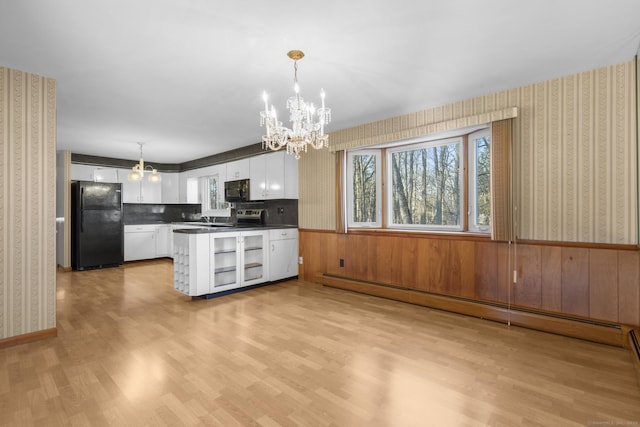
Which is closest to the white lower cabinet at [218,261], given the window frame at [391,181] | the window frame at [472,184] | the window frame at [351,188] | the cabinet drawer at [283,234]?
the cabinet drawer at [283,234]

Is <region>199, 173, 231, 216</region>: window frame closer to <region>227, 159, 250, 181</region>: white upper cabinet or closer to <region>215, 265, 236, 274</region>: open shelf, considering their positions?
<region>227, 159, 250, 181</region>: white upper cabinet

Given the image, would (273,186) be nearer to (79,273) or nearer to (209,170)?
(209,170)

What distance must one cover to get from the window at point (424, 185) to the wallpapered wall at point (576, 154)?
426 mm

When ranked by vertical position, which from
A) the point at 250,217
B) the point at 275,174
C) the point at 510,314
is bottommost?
the point at 510,314

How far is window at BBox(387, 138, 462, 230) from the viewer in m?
3.90

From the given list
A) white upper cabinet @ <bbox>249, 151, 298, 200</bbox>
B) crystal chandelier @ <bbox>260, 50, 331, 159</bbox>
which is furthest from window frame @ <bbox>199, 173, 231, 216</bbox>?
crystal chandelier @ <bbox>260, 50, 331, 159</bbox>

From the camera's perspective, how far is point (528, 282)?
3.08 meters

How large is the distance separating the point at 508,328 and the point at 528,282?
0.49 m

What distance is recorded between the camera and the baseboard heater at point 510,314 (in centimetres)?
265

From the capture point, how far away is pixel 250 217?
5859 mm

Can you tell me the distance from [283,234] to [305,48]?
317 cm

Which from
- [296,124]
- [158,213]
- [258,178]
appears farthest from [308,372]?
[158,213]

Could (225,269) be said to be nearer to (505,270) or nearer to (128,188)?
(505,270)

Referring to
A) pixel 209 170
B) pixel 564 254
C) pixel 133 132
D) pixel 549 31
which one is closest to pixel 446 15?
pixel 549 31
